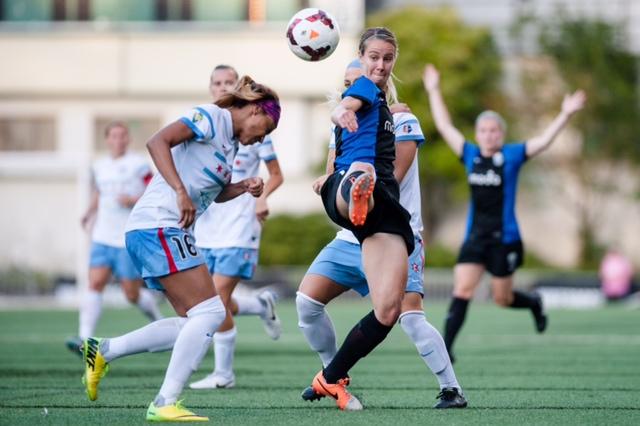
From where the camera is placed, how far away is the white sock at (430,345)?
296 inches

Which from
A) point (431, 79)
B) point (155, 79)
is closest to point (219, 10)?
point (155, 79)

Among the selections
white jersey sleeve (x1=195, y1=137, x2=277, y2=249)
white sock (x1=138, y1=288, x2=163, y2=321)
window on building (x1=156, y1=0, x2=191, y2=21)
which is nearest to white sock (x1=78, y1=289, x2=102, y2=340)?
white sock (x1=138, y1=288, x2=163, y2=321)

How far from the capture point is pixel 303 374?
1043 centimetres

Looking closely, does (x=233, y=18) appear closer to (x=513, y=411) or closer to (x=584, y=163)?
(x=584, y=163)

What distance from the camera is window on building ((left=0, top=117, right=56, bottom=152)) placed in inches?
1439

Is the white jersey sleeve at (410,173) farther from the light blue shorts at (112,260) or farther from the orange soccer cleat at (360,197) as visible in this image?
the light blue shorts at (112,260)

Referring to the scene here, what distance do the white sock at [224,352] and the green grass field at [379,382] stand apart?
0.20 meters

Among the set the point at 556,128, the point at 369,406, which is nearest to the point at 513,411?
the point at 369,406

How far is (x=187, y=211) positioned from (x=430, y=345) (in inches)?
66.3

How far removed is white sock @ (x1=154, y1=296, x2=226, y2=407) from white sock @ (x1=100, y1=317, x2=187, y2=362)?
512mm

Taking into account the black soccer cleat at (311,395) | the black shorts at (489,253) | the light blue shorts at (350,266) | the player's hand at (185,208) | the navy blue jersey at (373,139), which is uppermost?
the navy blue jersey at (373,139)

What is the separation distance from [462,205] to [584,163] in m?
3.72

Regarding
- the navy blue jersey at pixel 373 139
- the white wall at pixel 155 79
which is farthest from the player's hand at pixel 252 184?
the white wall at pixel 155 79

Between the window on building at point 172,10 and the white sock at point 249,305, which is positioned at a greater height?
the window on building at point 172,10
